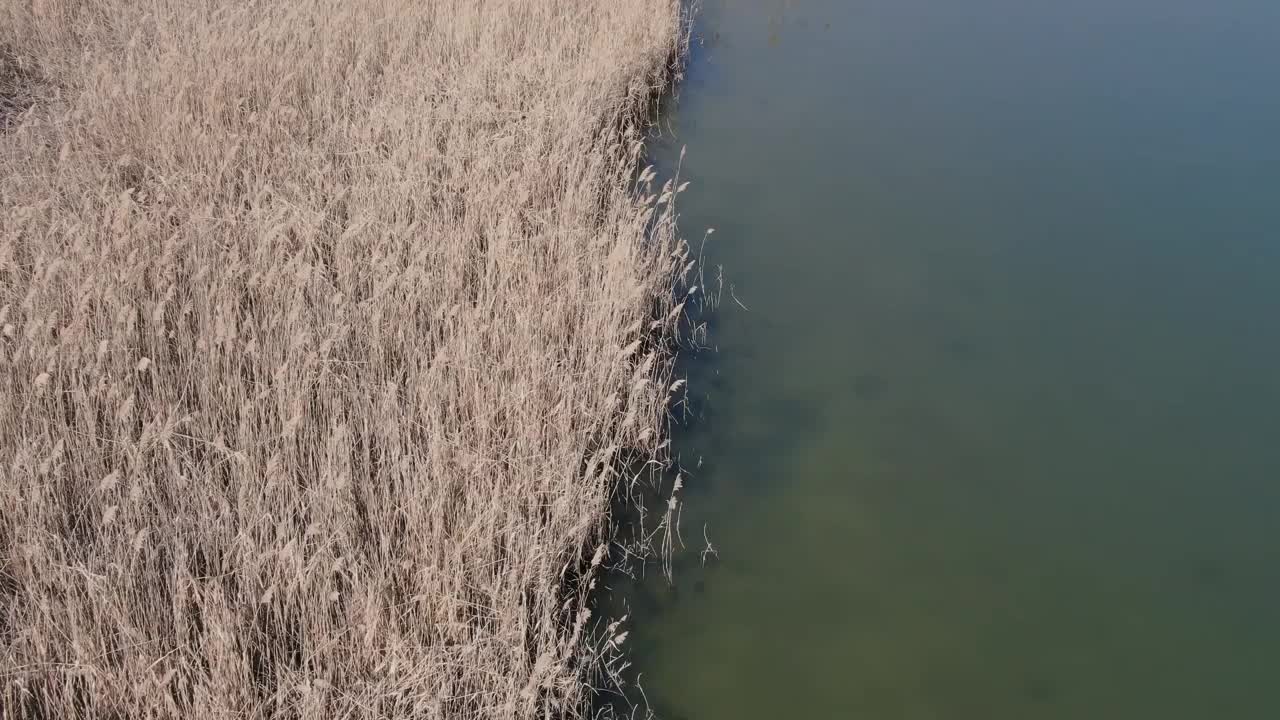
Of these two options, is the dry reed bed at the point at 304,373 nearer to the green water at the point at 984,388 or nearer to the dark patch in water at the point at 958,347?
the green water at the point at 984,388

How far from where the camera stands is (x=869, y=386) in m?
4.26

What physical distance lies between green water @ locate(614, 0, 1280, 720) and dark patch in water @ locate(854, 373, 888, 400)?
0.04 ft

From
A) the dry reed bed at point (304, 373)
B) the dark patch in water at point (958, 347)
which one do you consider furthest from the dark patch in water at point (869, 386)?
the dry reed bed at point (304, 373)

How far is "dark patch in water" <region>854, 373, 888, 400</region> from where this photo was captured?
4.21 m

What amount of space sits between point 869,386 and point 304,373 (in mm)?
2538

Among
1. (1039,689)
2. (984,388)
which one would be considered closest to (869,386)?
(984,388)

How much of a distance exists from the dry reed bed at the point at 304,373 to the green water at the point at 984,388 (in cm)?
52

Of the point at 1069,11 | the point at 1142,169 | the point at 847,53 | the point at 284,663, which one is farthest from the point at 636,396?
the point at 1069,11

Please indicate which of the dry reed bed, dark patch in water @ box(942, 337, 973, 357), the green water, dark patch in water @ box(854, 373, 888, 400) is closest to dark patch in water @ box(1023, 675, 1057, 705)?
the green water

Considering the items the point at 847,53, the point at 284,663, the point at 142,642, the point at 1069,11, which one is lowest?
the point at 284,663

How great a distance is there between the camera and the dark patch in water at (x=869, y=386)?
13.8 ft

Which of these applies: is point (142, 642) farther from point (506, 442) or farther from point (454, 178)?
point (454, 178)

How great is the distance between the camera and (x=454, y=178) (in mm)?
4496

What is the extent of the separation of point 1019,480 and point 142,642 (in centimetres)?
318
